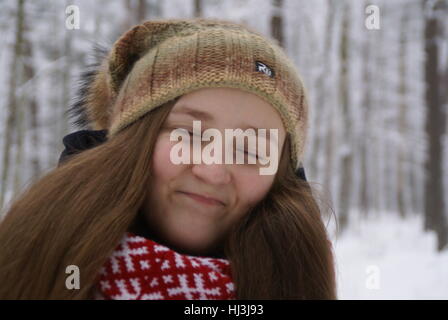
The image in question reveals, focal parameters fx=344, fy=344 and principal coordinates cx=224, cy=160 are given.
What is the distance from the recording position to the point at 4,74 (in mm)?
7062

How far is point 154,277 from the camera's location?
108cm

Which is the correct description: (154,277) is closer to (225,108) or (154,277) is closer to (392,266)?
(225,108)

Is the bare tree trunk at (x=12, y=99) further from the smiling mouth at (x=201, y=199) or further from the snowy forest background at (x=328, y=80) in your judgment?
the smiling mouth at (x=201, y=199)

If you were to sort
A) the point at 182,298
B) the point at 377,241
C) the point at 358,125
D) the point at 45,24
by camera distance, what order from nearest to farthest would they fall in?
the point at 182,298, the point at 45,24, the point at 377,241, the point at 358,125

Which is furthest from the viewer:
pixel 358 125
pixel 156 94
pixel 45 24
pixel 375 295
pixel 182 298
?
pixel 358 125

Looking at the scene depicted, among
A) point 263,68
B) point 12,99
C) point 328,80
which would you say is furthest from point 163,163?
point 328,80

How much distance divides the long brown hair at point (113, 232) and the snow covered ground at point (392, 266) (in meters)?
0.63

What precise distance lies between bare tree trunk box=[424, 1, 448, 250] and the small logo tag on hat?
6898 mm

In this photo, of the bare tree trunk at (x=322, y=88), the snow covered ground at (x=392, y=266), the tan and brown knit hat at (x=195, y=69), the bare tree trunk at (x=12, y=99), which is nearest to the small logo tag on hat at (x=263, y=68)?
the tan and brown knit hat at (x=195, y=69)
